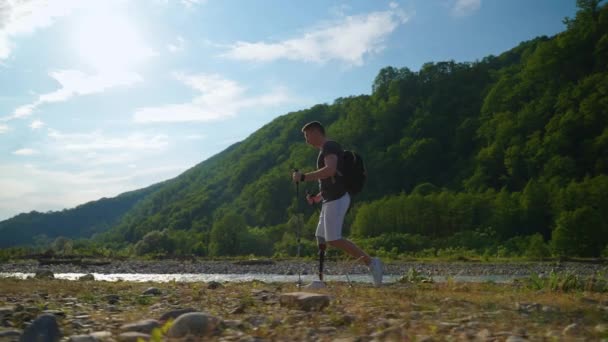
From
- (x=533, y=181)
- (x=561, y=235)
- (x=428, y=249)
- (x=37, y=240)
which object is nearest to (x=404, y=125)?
(x=533, y=181)

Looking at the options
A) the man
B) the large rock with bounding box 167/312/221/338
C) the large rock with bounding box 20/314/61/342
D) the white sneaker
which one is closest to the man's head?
the man

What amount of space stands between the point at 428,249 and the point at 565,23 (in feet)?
225

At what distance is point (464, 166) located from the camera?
118 meters

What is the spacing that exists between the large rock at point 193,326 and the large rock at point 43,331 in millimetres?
910

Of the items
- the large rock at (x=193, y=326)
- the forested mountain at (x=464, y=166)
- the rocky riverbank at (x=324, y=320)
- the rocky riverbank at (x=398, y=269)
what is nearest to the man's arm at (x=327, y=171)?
the rocky riverbank at (x=324, y=320)

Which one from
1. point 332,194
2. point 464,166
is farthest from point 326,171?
point 464,166

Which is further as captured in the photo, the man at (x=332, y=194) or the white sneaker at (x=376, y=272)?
the white sneaker at (x=376, y=272)

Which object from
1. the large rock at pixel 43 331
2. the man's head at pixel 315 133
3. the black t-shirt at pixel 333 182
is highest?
the man's head at pixel 315 133

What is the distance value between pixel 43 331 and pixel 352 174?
5182 millimetres

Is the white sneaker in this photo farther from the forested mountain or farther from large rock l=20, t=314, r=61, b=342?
the forested mountain

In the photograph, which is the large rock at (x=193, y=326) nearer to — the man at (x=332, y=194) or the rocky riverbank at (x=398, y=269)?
the man at (x=332, y=194)

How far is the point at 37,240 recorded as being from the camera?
604 feet

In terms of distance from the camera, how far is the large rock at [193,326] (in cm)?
389

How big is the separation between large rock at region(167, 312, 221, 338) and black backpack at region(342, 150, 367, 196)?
4192mm
